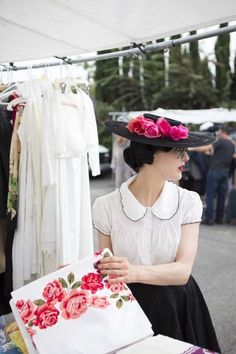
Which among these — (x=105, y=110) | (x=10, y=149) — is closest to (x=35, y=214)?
(x=10, y=149)

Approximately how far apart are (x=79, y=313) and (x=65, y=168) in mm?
1266

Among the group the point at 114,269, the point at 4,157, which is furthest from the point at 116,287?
the point at 4,157

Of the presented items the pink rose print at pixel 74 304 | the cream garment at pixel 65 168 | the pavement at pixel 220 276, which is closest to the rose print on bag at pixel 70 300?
the pink rose print at pixel 74 304

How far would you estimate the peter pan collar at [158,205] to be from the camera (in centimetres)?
149

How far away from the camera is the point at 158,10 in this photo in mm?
1677

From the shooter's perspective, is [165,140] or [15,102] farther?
[15,102]

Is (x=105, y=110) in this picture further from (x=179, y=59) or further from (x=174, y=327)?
(x=174, y=327)

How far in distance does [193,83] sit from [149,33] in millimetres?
12772

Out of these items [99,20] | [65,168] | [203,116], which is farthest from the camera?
[203,116]

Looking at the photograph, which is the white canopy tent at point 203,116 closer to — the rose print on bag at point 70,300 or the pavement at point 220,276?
the pavement at point 220,276

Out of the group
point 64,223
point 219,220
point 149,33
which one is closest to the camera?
point 149,33

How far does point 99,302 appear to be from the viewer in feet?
3.79

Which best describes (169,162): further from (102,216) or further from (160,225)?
(102,216)

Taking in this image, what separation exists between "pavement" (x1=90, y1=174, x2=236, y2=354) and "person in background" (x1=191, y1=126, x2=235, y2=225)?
27cm
